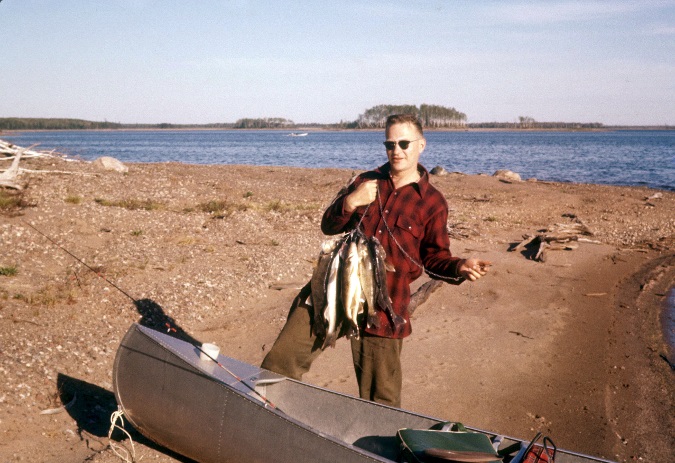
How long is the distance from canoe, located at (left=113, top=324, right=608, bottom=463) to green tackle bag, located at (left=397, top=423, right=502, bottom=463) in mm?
177

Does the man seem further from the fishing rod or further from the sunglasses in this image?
the fishing rod

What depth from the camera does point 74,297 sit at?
819 cm

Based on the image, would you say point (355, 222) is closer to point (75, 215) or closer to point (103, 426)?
point (103, 426)

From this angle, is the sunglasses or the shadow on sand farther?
the shadow on sand

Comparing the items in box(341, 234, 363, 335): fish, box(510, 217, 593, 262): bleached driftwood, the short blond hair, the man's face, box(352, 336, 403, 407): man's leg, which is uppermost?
the short blond hair

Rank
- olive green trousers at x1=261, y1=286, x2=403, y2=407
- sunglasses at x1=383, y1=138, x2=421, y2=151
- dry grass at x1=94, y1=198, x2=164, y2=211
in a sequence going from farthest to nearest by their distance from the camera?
dry grass at x1=94, y1=198, x2=164, y2=211 < olive green trousers at x1=261, y1=286, x2=403, y2=407 < sunglasses at x1=383, y1=138, x2=421, y2=151

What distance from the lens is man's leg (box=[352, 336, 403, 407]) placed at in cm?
428

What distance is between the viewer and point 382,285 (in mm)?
4125

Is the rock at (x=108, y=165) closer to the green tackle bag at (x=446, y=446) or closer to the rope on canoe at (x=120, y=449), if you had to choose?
the rope on canoe at (x=120, y=449)

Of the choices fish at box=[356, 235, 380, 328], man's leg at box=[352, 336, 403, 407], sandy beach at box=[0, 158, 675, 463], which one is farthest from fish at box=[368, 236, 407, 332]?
sandy beach at box=[0, 158, 675, 463]

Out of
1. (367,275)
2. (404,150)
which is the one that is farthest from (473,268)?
(404,150)

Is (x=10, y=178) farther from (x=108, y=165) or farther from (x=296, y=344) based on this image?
(x=296, y=344)

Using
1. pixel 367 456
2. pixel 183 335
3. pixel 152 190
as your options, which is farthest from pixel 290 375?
pixel 152 190

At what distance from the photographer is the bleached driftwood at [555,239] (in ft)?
43.4
